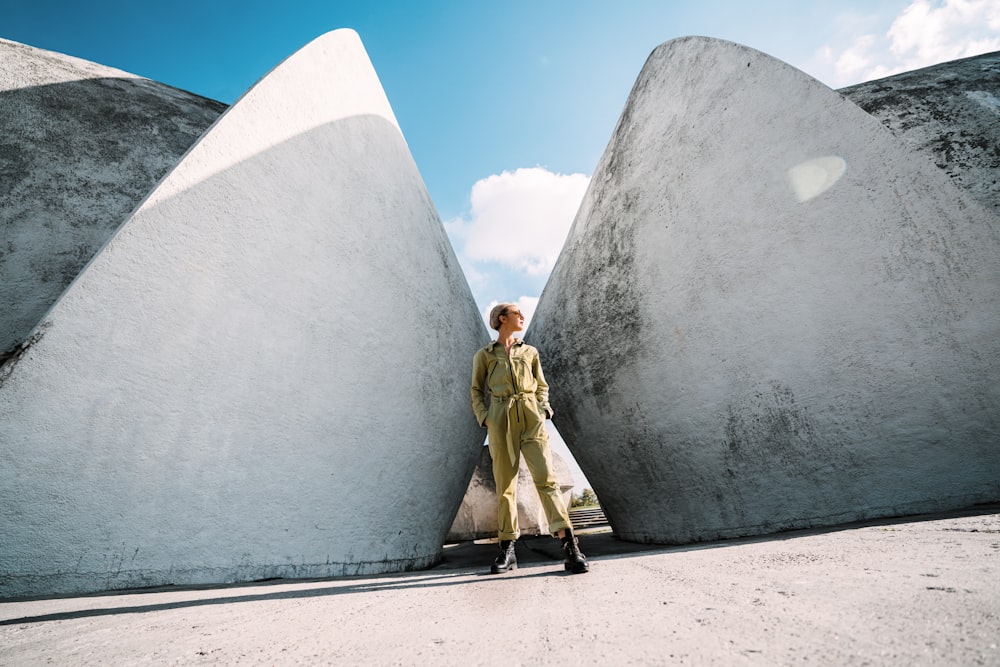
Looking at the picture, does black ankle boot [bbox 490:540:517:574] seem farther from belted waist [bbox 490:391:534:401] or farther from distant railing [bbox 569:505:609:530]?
distant railing [bbox 569:505:609:530]

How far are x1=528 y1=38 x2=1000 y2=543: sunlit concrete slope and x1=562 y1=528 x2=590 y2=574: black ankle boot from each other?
1969mm

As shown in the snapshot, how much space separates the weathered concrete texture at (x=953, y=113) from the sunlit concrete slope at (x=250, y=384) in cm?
445

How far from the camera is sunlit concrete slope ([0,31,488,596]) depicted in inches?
104

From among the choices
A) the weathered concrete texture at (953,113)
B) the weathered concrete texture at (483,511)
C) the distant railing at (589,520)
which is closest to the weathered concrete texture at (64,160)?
the weathered concrete texture at (483,511)

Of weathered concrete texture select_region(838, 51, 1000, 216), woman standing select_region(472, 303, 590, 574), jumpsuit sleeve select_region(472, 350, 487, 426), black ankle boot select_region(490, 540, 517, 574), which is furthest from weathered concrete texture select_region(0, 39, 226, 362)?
weathered concrete texture select_region(838, 51, 1000, 216)

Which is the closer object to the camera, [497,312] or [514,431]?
[514,431]

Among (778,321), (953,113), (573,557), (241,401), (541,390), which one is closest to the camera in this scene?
(573,557)

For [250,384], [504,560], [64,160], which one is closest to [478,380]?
[504,560]

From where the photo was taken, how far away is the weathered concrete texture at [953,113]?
134 inches

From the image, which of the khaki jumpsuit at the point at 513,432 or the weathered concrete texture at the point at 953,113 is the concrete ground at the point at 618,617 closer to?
the khaki jumpsuit at the point at 513,432

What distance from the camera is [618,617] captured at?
138 cm

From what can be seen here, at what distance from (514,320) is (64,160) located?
15.3 ft

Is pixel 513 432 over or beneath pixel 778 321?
beneath

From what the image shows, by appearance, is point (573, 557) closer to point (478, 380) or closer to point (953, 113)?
point (478, 380)
